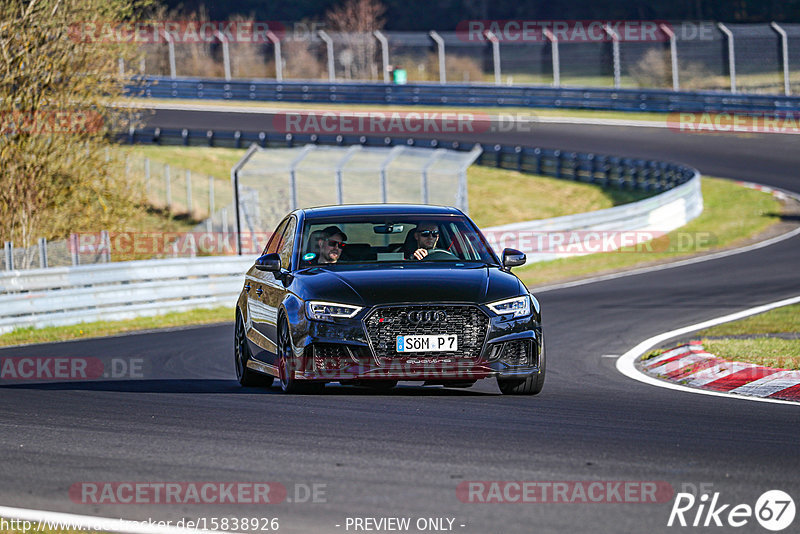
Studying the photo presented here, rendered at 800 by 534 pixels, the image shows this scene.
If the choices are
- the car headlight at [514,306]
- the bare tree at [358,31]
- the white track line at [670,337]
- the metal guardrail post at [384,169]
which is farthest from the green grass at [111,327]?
the bare tree at [358,31]

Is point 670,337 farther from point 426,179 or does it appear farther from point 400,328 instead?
point 426,179

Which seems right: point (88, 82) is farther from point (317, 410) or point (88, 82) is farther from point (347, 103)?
point (347, 103)

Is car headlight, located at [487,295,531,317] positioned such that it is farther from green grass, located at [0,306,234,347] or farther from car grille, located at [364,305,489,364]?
green grass, located at [0,306,234,347]

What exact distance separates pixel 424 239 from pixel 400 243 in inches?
9.1

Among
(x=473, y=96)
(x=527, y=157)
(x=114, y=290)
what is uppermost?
(x=114, y=290)

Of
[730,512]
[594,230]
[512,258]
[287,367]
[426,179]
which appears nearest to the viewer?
[730,512]

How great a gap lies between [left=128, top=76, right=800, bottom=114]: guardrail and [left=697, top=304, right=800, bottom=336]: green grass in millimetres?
25920

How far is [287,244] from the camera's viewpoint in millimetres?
11227

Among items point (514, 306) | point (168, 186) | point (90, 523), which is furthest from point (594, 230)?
point (90, 523)

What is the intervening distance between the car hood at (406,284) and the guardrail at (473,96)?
105 ft

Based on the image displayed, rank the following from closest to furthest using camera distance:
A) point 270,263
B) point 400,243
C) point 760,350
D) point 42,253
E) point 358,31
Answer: point 270,263, point 400,243, point 760,350, point 42,253, point 358,31

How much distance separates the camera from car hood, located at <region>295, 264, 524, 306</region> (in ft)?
31.1

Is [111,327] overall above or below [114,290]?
below

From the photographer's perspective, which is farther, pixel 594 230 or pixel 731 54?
pixel 731 54
